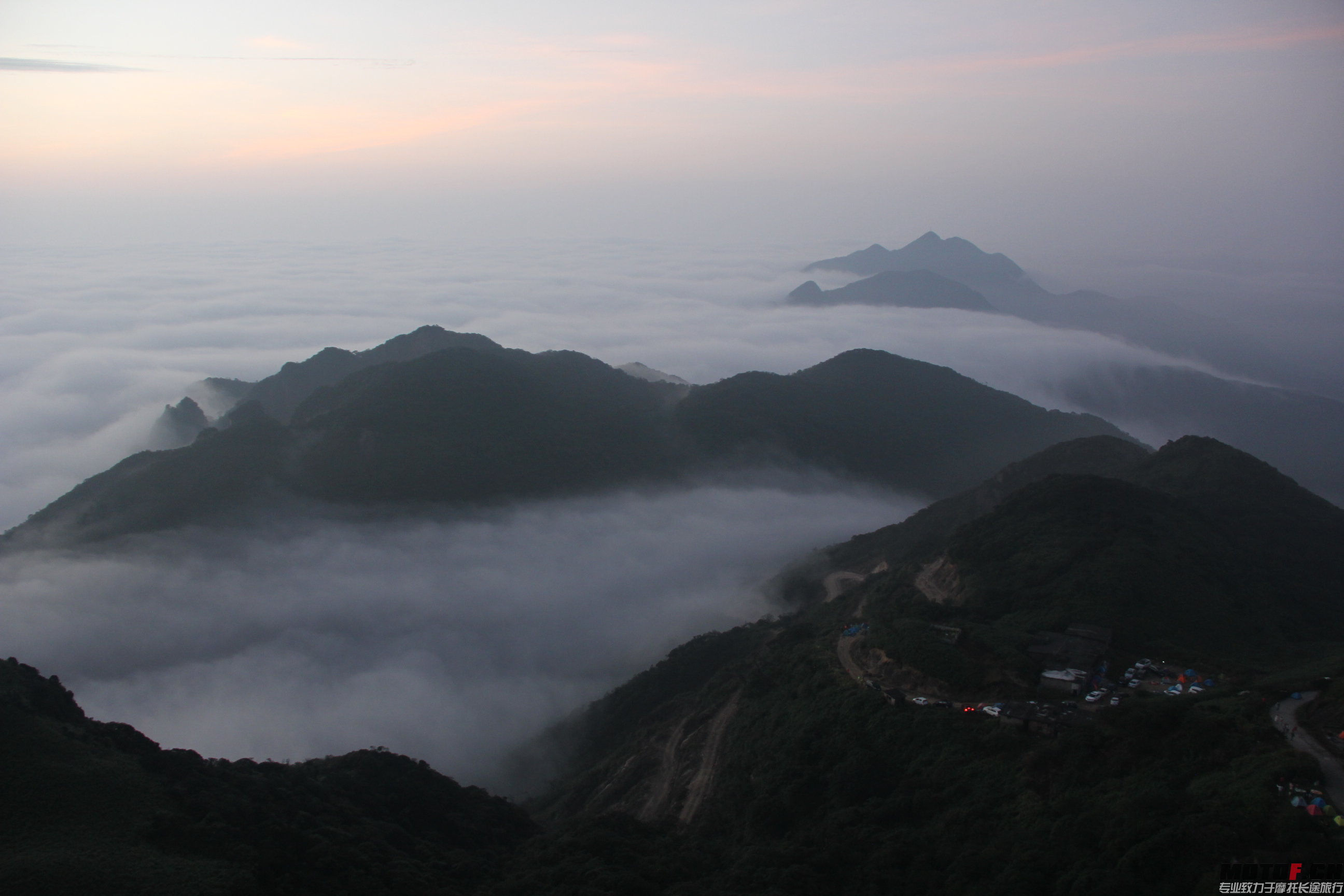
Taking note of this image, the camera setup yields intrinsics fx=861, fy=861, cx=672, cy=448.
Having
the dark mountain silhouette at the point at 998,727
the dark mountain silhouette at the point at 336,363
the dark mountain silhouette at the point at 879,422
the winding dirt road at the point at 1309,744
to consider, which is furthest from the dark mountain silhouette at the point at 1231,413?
the dark mountain silhouette at the point at 336,363

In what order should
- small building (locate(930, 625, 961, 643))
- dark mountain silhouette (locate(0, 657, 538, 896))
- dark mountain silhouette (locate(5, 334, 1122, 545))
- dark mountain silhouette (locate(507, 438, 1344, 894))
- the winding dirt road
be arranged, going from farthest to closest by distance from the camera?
1. dark mountain silhouette (locate(5, 334, 1122, 545))
2. small building (locate(930, 625, 961, 643))
3. dark mountain silhouette (locate(507, 438, 1344, 894))
4. dark mountain silhouette (locate(0, 657, 538, 896))
5. the winding dirt road

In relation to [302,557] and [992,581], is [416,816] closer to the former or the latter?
[992,581]

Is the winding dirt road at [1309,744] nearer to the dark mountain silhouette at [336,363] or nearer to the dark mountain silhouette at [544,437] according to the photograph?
the dark mountain silhouette at [544,437]

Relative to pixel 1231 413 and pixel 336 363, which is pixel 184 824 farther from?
pixel 1231 413

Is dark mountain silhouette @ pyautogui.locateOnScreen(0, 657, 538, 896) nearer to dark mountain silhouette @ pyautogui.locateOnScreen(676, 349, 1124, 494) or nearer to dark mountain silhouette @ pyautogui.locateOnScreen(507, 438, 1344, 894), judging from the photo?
dark mountain silhouette @ pyautogui.locateOnScreen(507, 438, 1344, 894)

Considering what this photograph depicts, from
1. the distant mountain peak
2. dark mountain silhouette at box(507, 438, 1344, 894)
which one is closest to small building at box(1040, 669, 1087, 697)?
dark mountain silhouette at box(507, 438, 1344, 894)

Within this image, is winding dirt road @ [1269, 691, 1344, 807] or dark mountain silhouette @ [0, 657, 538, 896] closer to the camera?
winding dirt road @ [1269, 691, 1344, 807]
